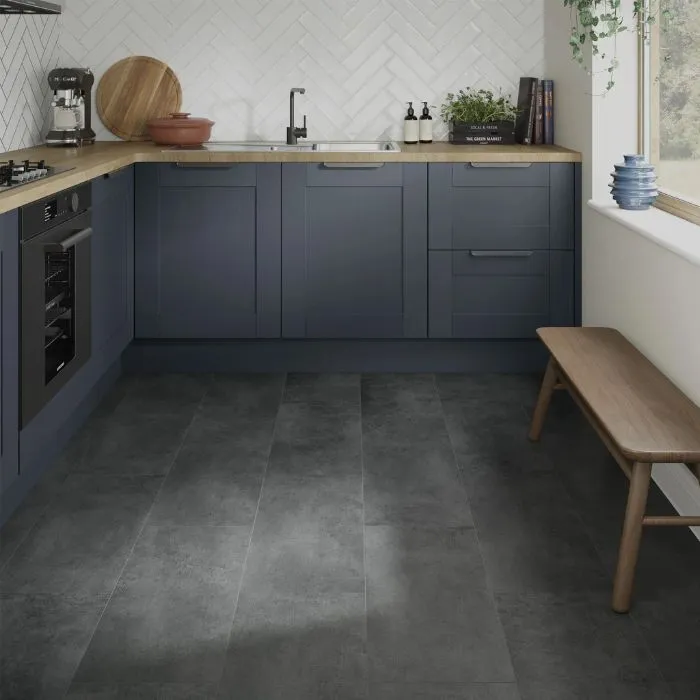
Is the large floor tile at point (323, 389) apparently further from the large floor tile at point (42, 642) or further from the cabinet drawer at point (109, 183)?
the large floor tile at point (42, 642)

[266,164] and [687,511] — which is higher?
[266,164]

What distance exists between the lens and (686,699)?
6.23 feet

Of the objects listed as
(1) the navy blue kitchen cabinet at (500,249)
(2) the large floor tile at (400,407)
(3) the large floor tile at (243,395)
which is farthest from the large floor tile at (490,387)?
(3) the large floor tile at (243,395)

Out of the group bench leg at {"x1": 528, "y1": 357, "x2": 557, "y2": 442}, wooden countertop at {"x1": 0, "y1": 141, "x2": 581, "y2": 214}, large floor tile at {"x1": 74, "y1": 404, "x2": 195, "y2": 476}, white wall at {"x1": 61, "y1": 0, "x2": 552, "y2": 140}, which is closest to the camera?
large floor tile at {"x1": 74, "y1": 404, "x2": 195, "y2": 476}

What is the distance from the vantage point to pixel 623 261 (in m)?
3.53

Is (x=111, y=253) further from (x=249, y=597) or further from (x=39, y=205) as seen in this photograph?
(x=249, y=597)

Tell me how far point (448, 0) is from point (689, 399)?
9.46ft

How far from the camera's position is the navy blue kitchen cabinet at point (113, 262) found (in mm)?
3721

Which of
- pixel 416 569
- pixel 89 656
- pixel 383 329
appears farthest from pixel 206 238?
pixel 89 656

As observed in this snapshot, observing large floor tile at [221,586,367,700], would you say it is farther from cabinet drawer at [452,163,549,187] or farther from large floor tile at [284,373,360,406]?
cabinet drawer at [452,163,549,187]

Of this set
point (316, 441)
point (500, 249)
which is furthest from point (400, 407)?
point (500, 249)

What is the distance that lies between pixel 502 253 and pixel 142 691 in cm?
289

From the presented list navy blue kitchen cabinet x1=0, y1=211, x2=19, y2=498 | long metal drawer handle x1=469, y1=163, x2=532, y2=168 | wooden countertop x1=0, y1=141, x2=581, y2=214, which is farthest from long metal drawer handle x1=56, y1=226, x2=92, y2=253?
long metal drawer handle x1=469, y1=163, x2=532, y2=168

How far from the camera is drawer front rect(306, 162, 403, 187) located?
431 cm
